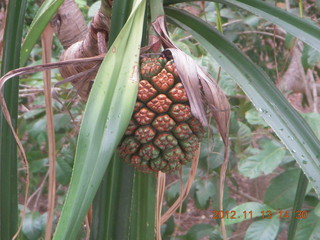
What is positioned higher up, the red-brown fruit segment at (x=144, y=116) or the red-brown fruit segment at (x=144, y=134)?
the red-brown fruit segment at (x=144, y=116)

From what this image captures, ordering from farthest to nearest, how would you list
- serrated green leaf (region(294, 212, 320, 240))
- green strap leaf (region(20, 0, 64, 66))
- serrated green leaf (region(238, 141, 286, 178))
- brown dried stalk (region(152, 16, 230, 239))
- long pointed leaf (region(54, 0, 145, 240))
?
serrated green leaf (region(238, 141, 286, 178)), serrated green leaf (region(294, 212, 320, 240)), green strap leaf (region(20, 0, 64, 66)), brown dried stalk (region(152, 16, 230, 239)), long pointed leaf (region(54, 0, 145, 240))

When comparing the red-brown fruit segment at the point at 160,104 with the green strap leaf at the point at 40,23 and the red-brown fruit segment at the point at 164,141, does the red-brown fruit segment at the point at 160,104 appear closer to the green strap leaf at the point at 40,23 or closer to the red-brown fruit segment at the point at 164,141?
the red-brown fruit segment at the point at 164,141

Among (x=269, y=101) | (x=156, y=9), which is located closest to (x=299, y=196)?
(x=269, y=101)

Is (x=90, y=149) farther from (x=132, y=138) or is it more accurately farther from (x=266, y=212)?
(x=266, y=212)

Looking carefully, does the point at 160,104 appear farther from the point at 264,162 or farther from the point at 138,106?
the point at 264,162

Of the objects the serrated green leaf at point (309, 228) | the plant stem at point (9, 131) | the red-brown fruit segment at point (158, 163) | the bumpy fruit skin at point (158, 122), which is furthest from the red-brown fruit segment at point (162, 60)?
the serrated green leaf at point (309, 228)

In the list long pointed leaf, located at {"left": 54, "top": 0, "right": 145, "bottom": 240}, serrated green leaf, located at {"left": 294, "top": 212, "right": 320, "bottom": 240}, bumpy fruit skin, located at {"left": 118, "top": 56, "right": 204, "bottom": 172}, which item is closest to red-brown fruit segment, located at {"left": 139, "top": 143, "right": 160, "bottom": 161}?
bumpy fruit skin, located at {"left": 118, "top": 56, "right": 204, "bottom": 172}

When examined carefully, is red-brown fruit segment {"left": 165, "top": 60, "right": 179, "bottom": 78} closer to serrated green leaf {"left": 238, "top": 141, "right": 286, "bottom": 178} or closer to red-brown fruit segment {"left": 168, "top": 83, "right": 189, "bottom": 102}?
red-brown fruit segment {"left": 168, "top": 83, "right": 189, "bottom": 102}
